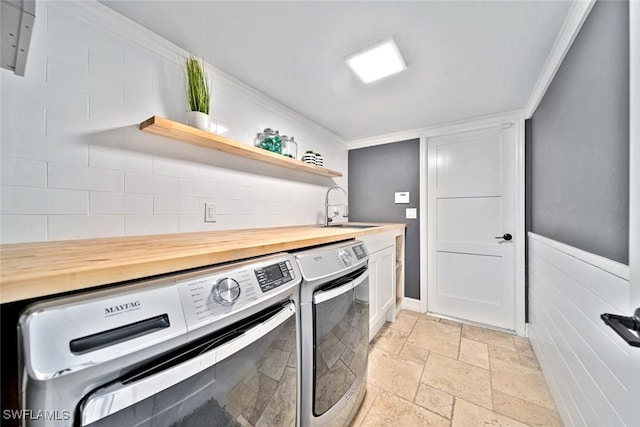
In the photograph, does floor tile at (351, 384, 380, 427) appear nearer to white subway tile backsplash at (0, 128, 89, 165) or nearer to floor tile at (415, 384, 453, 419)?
floor tile at (415, 384, 453, 419)

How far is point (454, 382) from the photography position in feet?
5.25

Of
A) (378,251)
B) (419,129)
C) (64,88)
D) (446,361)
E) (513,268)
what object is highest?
(419,129)

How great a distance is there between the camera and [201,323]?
596 mm

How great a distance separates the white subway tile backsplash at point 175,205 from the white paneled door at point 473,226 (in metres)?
2.44

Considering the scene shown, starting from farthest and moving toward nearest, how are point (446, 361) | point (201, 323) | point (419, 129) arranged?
point (419, 129) < point (446, 361) < point (201, 323)

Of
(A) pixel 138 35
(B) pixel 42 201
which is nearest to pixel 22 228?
(B) pixel 42 201

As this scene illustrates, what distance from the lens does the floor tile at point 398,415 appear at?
1297 mm

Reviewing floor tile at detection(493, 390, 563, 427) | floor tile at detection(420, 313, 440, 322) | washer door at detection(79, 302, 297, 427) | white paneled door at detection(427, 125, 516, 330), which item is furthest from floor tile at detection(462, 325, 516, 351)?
washer door at detection(79, 302, 297, 427)

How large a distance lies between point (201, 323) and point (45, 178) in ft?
3.67

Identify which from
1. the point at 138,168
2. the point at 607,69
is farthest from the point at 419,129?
the point at 138,168

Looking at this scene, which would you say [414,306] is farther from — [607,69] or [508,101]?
[607,69]

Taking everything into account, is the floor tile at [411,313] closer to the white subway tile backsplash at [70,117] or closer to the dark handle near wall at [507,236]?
the dark handle near wall at [507,236]

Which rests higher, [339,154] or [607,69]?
[339,154]

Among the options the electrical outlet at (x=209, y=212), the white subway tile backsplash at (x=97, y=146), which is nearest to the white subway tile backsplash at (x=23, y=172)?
the white subway tile backsplash at (x=97, y=146)
